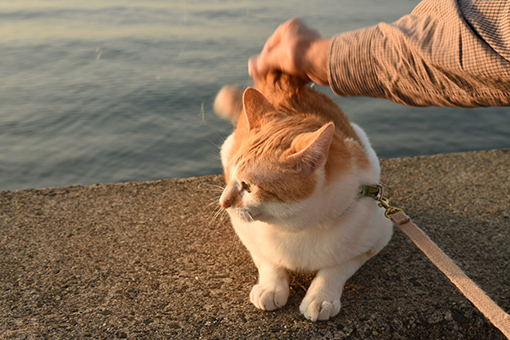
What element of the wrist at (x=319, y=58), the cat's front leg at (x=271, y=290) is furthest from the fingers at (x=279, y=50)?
the cat's front leg at (x=271, y=290)

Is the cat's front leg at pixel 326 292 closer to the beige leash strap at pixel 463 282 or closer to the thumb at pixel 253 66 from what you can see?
the beige leash strap at pixel 463 282

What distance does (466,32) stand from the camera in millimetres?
1235

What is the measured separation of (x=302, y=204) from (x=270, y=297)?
1.51 feet

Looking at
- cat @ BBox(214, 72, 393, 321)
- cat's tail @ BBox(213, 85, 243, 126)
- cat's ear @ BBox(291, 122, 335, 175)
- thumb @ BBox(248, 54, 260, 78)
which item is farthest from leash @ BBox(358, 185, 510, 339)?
cat's tail @ BBox(213, 85, 243, 126)

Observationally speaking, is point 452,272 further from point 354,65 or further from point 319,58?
point 319,58

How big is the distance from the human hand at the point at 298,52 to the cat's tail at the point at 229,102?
395 mm

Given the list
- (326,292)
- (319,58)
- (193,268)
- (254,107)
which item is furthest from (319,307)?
(319,58)

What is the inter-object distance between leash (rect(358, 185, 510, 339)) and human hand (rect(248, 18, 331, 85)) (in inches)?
21.5

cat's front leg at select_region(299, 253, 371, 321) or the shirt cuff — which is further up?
the shirt cuff

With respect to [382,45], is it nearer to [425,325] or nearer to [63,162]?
[425,325]

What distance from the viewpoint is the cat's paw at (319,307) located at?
1.59m

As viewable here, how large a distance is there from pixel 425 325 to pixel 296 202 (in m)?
0.79

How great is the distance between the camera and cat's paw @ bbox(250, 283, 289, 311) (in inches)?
65.2

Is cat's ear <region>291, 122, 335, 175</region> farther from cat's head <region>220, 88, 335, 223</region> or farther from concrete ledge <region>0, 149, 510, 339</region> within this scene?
concrete ledge <region>0, 149, 510, 339</region>
